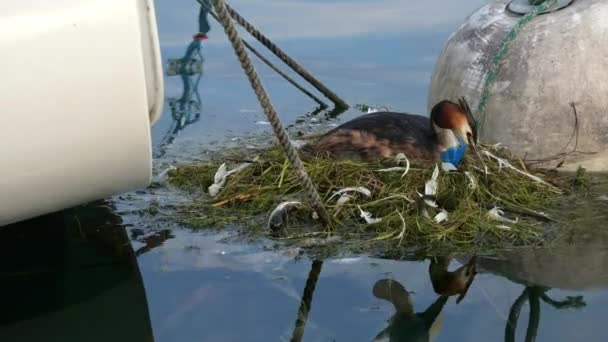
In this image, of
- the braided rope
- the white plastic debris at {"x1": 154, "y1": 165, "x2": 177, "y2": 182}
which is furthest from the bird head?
the white plastic debris at {"x1": 154, "y1": 165, "x2": 177, "y2": 182}

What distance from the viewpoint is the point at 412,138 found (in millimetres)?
6617

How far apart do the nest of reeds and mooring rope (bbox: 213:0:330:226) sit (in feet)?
0.70

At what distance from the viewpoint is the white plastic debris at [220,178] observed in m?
6.39

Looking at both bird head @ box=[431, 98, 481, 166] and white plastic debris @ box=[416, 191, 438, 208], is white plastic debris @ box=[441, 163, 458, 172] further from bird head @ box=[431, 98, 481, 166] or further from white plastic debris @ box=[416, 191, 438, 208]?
white plastic debris @ box=[416, 191, 438, 208]

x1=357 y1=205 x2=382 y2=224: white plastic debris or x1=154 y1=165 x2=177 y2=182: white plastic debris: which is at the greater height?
x1=357 y1=205 x2=382 y2=224: white plastic debris

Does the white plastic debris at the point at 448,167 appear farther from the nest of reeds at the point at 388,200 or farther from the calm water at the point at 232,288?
the calm water at the point at 232,288

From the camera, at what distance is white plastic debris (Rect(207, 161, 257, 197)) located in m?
6.39

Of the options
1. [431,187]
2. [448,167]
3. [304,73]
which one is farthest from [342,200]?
[304,73]

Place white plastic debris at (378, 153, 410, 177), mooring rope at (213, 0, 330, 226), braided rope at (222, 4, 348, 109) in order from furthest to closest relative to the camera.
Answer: braided rope at (222, 4, 348, 109) → white plastic debris at (378, 153, 410, 177) → mooring rope at (213, 0, 330, 226)

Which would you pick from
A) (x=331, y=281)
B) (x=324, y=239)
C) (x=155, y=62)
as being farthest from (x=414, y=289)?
(x=155, y=62)

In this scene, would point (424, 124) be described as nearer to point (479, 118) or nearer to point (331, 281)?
point (479, 118)

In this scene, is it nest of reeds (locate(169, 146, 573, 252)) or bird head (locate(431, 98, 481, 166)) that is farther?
bird head (locate(431, 98, 481, 166))

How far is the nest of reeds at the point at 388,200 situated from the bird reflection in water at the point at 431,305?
1.13ft

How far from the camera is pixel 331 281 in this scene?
5.05 metres
